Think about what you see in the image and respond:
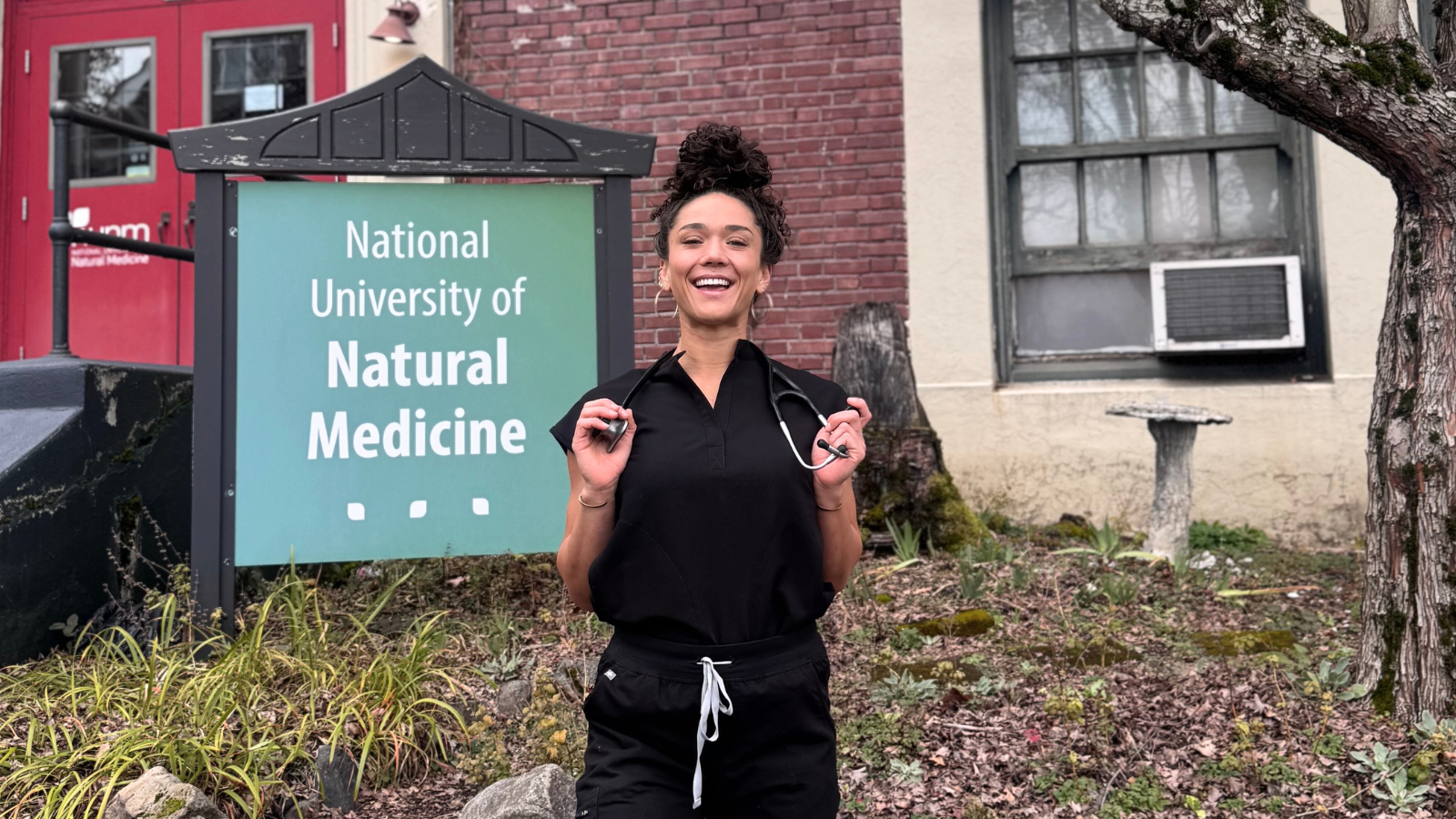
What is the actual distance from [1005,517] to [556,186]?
134 inches

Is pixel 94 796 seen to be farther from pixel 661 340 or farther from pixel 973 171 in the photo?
pixel 973 171

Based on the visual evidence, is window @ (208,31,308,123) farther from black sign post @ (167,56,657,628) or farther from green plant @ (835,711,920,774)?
green plant @ (835,711,920,774)

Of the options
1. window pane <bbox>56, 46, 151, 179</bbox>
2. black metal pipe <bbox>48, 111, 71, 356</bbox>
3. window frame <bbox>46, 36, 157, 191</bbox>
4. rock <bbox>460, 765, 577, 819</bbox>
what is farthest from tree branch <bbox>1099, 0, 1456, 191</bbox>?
window pane <bbox>56, 46, 151, 179</bbox>

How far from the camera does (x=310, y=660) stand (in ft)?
11.3

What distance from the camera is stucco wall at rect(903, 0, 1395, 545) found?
615 cm

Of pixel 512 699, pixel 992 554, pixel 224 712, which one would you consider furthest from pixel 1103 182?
pixel 224 712

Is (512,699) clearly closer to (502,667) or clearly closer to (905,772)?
(502,667)

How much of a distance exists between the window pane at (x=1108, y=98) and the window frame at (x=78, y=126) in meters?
5.98

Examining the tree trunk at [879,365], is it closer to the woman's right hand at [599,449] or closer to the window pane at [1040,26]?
the window pane at [1040,26]

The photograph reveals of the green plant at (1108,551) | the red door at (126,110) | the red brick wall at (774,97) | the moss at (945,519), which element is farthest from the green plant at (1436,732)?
the red door at (126,110)

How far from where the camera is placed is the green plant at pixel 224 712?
9.12ft

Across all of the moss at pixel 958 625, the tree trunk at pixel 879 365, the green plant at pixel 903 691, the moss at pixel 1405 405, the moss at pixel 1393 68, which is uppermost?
the moss at pixel 1393 68

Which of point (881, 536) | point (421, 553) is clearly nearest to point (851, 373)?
point (881, 536)

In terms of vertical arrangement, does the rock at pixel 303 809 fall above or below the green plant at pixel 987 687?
below
